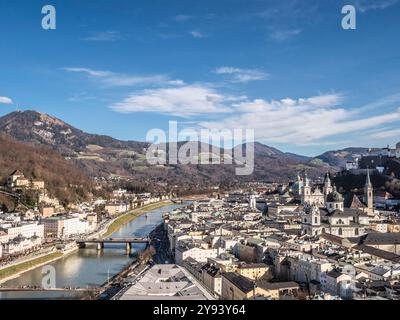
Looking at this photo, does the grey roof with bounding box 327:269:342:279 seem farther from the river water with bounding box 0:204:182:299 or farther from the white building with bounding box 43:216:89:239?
the white building with bounding box 43:216:89:239

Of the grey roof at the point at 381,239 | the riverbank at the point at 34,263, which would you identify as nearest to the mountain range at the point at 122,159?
the riverbank at the point at 34,263

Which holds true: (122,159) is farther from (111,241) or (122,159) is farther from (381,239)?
(381,239)

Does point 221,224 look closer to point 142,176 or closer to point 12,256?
point 12,256

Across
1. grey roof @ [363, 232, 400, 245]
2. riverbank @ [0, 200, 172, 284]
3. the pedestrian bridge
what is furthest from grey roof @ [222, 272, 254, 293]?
the pedestrian bridge

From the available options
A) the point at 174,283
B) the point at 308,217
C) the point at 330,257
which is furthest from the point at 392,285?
the point at 308,217

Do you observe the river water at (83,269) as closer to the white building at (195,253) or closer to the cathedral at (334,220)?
the white building at (195,253)

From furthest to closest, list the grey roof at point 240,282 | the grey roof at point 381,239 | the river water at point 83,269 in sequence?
the grey roof at point 381,239, the river water at point 83,269, the grey roof at point 240,282
